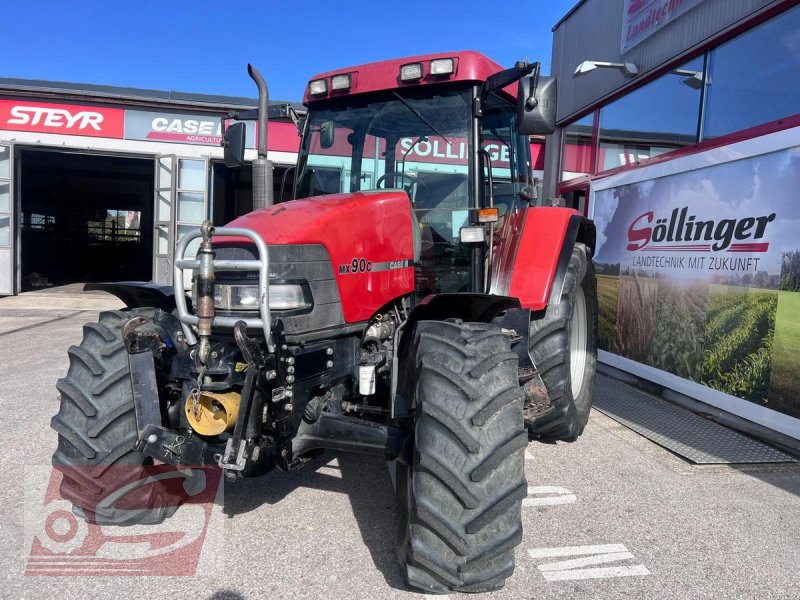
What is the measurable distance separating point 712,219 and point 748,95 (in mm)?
1224

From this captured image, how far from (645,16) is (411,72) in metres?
5.15

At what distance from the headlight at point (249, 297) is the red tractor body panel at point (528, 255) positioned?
50.8 inches

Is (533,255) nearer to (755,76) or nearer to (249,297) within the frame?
(249,297)

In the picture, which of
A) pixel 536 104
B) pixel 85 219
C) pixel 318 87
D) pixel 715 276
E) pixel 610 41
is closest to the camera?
pixel 536 104

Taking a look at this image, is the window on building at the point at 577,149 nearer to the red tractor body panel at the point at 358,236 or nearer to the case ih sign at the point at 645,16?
the case ih sign at the point at 645,16

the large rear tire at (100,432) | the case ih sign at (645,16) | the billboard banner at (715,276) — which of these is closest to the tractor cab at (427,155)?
the large rear tire at (100,432)

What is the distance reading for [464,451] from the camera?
2115 mm

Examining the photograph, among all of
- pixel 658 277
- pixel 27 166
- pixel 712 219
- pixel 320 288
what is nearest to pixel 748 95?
pixel 712 219

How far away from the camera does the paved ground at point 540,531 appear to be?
229cm

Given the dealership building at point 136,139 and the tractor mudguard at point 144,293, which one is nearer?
the tractor mudguard at point 144,293

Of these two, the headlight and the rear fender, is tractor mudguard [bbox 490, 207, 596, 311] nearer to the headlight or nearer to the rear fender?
the rear fender

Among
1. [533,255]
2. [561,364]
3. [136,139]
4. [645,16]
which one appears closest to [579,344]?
[561,364]

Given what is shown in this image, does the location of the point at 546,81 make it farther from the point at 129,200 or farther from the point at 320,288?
the point at 129,200

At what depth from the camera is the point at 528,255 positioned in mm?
3480
